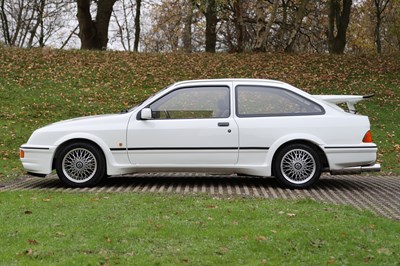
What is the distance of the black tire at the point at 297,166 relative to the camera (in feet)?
27.0

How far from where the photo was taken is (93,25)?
89.5 feet

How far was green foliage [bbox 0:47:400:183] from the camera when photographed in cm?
1600

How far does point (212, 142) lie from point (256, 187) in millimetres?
1009

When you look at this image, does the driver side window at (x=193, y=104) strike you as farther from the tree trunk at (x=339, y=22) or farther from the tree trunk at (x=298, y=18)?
the tree trunk at (x=339, y=22)

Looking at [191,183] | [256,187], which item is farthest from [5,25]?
[256,187]

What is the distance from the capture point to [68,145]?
839 cm

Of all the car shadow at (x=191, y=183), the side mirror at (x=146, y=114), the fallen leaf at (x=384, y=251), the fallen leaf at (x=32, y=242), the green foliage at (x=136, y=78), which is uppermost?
the green foliage at (x=136, y=78)

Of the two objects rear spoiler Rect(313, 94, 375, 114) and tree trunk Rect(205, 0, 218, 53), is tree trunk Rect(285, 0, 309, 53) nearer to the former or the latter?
tree trunk Rect(205, 0, 218, 53)

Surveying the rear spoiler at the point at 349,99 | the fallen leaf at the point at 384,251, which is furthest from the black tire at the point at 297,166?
the fallen leaf at the point at 384,251

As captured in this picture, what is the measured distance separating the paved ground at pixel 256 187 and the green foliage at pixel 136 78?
3.95 m

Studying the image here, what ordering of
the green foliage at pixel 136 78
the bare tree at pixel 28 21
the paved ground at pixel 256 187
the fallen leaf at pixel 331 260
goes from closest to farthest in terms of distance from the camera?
the fallen leaf at pixel 331 260
the paved ground at pixel 256 187
the green foliage at pixel 136 78
the bare tree at pixel 28 21

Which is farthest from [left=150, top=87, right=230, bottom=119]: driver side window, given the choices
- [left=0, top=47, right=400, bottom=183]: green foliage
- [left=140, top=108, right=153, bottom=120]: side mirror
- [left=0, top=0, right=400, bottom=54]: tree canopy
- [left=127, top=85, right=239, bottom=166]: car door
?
[left=0, top=0, right=400, bottom=54]: tree canopy

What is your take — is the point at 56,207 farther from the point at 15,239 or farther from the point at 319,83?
the point at 319,83

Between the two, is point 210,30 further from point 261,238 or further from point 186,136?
point 261,238
